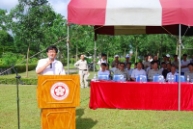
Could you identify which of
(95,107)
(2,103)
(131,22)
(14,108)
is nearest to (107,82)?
(95,107)

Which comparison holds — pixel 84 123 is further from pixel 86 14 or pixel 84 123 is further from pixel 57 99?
pixel 86 14

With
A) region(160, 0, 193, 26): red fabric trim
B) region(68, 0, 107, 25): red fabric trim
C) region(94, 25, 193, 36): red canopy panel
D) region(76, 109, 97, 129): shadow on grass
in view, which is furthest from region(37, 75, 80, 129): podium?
region(94, 25, 193, 36): red canopy panel

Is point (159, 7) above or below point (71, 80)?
above

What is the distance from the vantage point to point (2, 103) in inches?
351

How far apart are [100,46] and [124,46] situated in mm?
6256

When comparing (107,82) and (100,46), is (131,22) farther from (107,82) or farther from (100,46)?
(100,46)

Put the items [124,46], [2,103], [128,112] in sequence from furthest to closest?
[124,46] → [2,103] → [128,112]

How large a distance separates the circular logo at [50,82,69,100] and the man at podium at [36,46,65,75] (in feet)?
1.60

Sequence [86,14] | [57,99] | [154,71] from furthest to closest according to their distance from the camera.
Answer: [154,71] → [86,14] → [57,99]

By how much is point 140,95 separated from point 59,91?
3.16 m

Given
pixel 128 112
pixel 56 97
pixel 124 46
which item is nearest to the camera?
pixel 56 97

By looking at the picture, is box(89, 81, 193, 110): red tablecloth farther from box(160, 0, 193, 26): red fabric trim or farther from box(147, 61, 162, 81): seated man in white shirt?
box(147, 61, 162, 81): seated man in white shirt

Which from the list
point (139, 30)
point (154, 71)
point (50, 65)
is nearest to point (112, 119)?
point (50, 65)

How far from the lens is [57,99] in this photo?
4.87m
